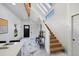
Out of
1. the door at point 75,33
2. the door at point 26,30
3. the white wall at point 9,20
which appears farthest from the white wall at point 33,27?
the door at point 75,33

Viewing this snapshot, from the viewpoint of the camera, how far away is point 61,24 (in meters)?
2.93

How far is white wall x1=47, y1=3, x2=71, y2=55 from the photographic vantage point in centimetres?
263

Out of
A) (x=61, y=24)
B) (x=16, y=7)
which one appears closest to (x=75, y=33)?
(x=61, y=24)

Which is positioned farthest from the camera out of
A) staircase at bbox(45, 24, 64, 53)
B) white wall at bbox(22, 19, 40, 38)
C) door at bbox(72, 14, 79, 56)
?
staircase at bbox(45, 24, 64, 53)

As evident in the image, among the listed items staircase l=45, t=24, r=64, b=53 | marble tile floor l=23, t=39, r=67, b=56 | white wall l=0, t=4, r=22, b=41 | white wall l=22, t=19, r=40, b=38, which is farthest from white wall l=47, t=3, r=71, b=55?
white wall l=0, t=4, r=22, b=41

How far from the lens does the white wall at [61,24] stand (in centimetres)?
263

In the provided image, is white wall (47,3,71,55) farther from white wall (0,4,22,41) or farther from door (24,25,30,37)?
white wall (0,4,22,41)

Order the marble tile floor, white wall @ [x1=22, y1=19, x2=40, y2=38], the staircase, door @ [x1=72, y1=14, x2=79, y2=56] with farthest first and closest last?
the staircase → white wall @ [x1=22, y1=19, x2=40, y2=38] → door @ [x1=72, y1=14, x2=79, y2=56] → the marble tile floor

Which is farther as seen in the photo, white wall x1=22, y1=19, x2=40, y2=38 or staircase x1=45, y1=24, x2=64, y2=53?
staircase x1=45, y1=24, x2=64, y2=53

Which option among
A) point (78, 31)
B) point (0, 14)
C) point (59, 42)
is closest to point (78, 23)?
point (78, 31)

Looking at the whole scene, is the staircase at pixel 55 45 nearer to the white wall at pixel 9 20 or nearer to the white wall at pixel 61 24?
the white wall at pixel 61 24

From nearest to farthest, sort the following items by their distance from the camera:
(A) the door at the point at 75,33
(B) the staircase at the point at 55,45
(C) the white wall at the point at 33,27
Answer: (A) the door at the point at 75,33
(C) the white wall at the point at 33,27
(B) the staircase at the point at 55,45

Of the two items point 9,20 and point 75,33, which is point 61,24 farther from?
point 9,20

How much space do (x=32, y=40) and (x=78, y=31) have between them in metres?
1.08
